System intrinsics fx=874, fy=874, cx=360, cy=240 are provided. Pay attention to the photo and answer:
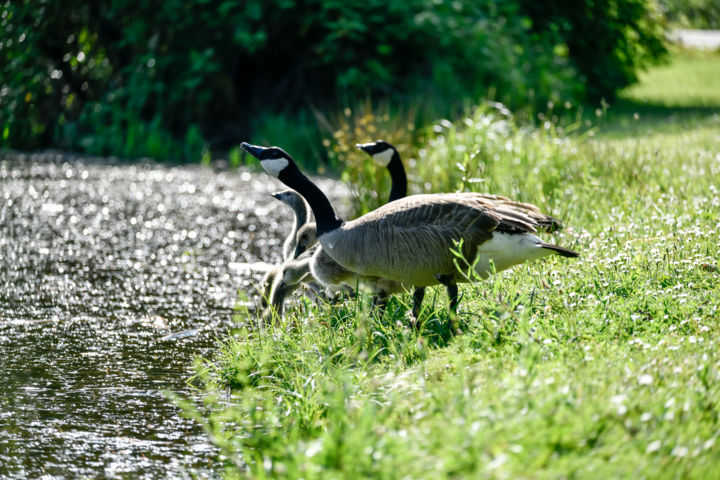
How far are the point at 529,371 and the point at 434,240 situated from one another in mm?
1871

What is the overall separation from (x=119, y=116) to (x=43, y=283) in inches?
417

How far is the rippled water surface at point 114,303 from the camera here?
5.34 meters

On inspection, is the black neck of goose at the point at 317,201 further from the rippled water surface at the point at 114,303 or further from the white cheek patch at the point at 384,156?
the rippled water surface at the point at 114,303

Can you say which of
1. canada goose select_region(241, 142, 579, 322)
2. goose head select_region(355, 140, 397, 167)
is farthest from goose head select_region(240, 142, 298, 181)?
goose head select_region(355, 140, 397, 167)

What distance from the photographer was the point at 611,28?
23.2m

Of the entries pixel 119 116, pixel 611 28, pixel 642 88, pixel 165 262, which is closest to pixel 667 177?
pixel 165 262

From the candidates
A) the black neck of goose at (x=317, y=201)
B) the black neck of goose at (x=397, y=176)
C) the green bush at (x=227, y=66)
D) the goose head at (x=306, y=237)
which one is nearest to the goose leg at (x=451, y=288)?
the black neck of goose at (x=317, y=201)

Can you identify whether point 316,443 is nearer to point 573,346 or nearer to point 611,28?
point 573,346

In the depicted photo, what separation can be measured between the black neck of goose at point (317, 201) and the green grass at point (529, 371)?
687mm

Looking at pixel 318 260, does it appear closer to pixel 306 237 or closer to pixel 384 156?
pixel 306 237

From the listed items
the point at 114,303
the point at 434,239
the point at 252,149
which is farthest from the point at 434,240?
the point at 114,303

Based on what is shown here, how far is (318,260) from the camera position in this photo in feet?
23.5

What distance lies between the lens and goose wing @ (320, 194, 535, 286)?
621 centimetres

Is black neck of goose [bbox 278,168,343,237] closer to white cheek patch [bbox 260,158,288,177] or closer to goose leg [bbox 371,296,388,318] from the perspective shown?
white cheek patch [bbox 260,158,288,177]
